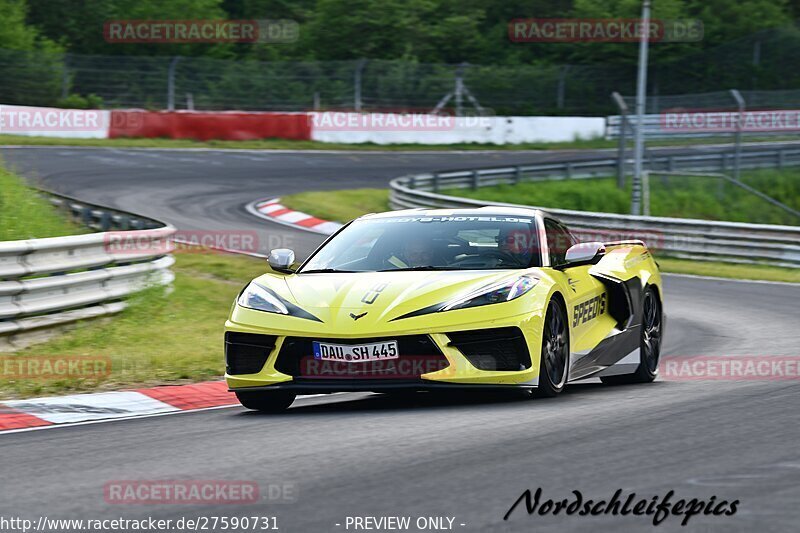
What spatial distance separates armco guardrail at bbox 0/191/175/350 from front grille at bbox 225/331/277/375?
3234 millimetres

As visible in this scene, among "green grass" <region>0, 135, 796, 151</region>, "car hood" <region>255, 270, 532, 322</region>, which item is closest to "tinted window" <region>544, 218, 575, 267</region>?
"car hood" <region>255, 270, 532, 322</region>

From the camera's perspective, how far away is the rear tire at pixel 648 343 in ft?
30.9

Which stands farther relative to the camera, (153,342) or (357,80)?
(357,80)

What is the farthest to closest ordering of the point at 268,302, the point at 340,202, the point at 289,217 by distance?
the point at 340,202 → the point at 289,217 → the point at 268,302

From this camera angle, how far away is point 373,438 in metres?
6.19

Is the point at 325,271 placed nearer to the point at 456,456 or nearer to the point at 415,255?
the point at 415,255

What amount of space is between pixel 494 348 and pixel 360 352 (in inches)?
29.9

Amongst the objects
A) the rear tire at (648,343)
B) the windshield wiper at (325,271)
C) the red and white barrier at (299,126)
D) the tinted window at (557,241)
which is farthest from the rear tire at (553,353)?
the red and white barrier at (299,126)

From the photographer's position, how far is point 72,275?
11094 mm

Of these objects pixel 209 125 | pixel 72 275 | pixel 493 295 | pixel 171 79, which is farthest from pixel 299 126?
pixel 493 295

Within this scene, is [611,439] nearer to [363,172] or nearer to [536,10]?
[363,172]

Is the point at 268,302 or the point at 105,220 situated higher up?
the point at 268,302

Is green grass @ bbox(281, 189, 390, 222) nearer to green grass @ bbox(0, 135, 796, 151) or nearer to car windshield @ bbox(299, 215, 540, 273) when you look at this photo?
green grass @ bbox(0, 135, 796, 151)

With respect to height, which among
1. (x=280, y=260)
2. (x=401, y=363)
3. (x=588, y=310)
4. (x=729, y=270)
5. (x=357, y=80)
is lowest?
(x=729, y=270)
